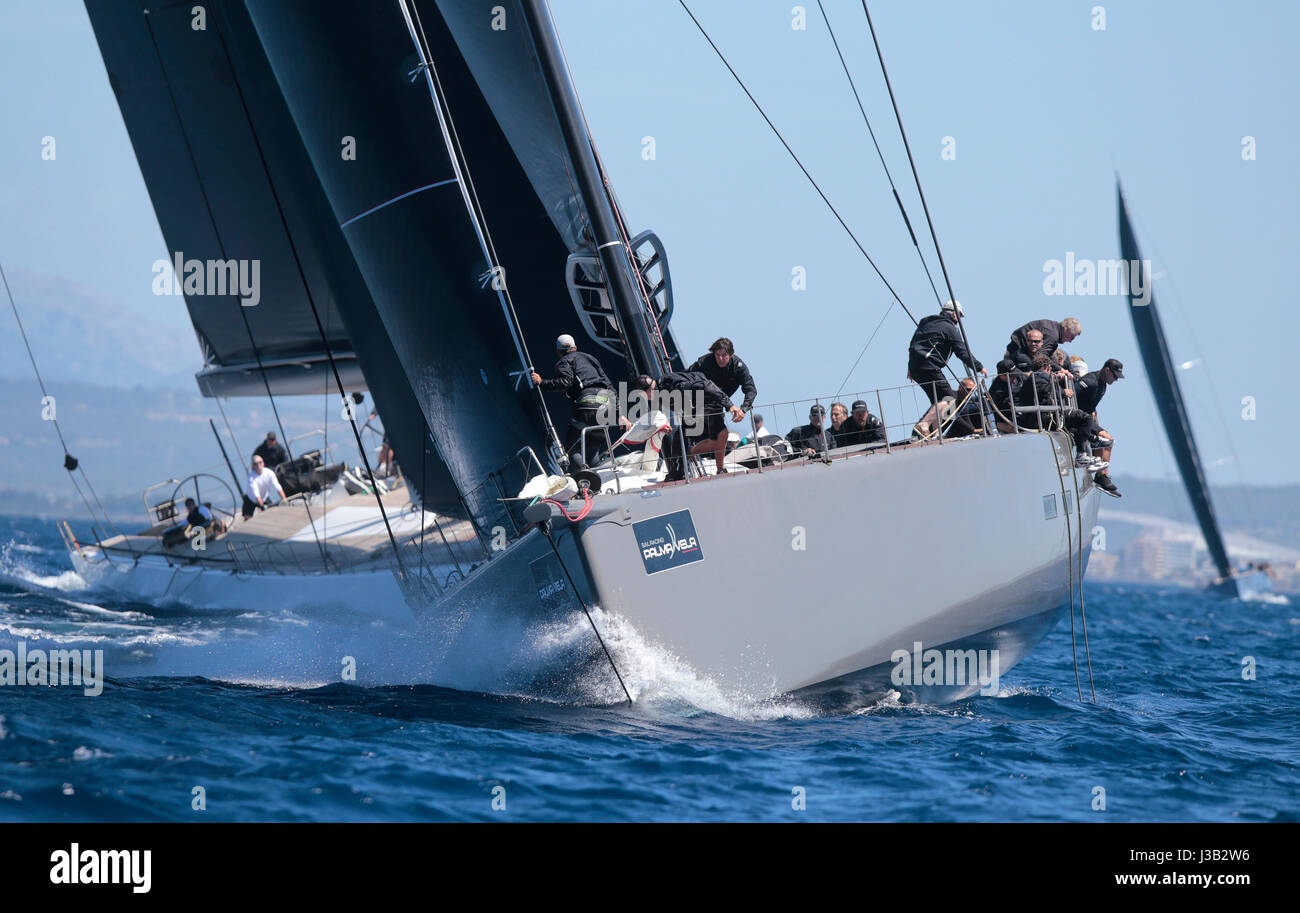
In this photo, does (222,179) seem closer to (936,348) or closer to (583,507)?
(936,348)

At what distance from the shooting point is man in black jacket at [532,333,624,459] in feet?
26.1

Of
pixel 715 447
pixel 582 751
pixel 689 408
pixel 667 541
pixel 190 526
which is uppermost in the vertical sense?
pixel 689 408

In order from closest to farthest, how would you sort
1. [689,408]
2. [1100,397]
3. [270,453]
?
[689,408]
[1100,397]
[270,453]

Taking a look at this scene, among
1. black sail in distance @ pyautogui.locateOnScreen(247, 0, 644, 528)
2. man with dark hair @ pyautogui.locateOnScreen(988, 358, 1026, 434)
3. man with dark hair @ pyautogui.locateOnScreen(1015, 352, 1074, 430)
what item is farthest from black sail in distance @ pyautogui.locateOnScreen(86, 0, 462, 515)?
man with dark hair @ pyautogui.locateOnScreen(1015, 352, 1074, 430)

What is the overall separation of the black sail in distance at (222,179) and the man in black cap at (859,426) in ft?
16.5

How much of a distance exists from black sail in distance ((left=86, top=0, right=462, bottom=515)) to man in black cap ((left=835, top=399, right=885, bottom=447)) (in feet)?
16.5

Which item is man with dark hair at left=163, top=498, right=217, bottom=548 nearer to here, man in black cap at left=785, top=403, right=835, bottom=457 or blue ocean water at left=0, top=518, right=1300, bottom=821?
blue ocean water at left=0, top=518, right=1300, bottom=821

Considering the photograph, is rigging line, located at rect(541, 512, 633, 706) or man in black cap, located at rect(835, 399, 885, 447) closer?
rigging line, located at rect(541, 512, 633, 706)

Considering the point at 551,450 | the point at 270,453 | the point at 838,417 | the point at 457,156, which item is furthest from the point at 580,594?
the point at 270,453

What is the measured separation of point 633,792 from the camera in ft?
18.4

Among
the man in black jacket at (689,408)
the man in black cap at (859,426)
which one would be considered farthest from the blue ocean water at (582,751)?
the man in black cap at (859,426)

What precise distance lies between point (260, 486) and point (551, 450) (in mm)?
9038

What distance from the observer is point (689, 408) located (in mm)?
7711

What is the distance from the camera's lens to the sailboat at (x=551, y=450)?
7.17m
